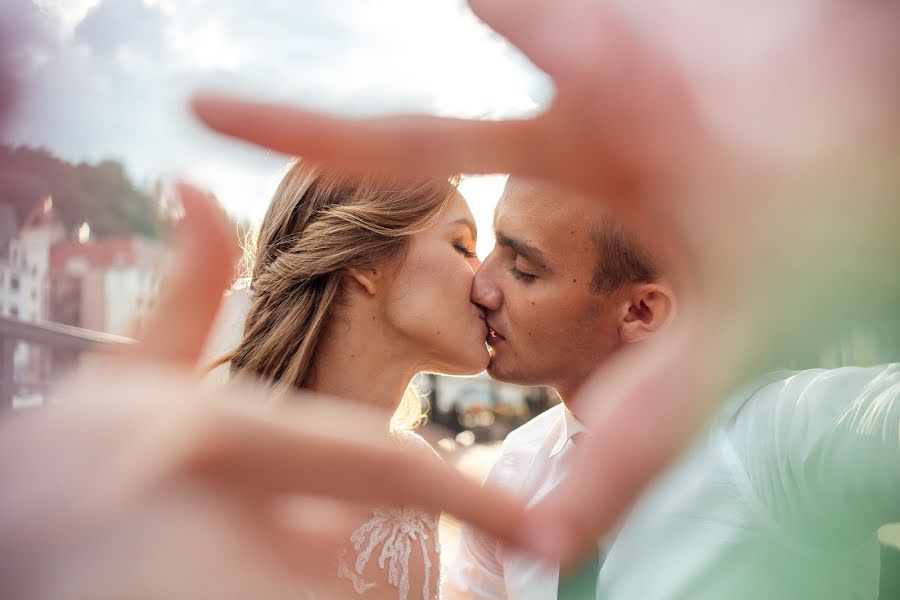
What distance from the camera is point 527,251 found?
1273 millimetres

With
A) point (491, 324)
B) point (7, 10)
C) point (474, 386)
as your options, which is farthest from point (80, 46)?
point (474, 386)

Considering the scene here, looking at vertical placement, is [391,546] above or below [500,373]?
below

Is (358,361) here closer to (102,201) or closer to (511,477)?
(511,477)

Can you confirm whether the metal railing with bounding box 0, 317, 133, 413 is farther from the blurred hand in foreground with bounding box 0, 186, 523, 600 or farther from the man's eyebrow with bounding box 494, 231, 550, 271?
the man's eyebrow with bounding box 494, 231, 550, 271

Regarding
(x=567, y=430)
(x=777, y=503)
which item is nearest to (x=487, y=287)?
(x=567, y=430)

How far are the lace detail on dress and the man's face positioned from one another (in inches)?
12.9

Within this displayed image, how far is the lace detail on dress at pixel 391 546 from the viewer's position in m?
1.25

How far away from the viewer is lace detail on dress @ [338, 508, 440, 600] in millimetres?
1248

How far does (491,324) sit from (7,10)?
1012mm

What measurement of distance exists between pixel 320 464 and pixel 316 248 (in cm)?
100

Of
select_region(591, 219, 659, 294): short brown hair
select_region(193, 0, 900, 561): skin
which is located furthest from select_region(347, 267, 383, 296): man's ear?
select_region(193, 0, 900, 561): skin

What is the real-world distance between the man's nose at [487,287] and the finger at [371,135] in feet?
3.27

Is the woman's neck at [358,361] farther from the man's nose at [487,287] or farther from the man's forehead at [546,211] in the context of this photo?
the man's forehead at [546,211]

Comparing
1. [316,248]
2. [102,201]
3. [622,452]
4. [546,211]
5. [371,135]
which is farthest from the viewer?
[316,248]
